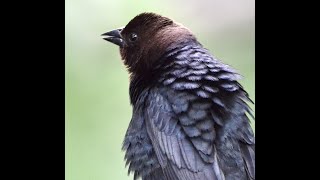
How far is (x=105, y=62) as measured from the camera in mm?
3223

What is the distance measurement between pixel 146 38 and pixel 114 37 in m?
0.19

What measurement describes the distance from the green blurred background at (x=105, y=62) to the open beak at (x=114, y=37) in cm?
4

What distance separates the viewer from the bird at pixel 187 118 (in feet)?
9.30

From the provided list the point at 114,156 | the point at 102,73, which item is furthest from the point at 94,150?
the point at 102,73

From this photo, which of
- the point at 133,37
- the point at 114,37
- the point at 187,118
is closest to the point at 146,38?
the point at 133,37

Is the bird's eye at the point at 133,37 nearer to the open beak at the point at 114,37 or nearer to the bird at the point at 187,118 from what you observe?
the open beak at the point at 114,37

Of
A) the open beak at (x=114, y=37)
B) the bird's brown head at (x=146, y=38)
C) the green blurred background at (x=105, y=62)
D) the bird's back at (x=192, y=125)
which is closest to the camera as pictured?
the bird's back at (x=192, y=125)

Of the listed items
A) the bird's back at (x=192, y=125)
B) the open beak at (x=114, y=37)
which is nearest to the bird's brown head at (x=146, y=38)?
the open beak at (x=114, y=37)

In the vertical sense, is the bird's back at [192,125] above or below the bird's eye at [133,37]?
below

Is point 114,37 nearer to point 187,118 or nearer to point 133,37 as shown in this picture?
point 133,37
